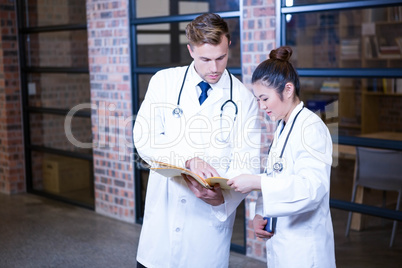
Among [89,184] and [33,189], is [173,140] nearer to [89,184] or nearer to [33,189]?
[89,184]

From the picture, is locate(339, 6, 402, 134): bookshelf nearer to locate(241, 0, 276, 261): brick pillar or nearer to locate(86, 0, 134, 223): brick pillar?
locate(86, 0, 134, 223): brick pillar

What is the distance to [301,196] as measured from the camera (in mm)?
1928

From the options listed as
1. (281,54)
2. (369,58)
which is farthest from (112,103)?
(369,58)

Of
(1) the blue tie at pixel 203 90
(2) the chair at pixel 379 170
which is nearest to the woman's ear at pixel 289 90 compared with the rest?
(1) the blue tie at pixel 203 90

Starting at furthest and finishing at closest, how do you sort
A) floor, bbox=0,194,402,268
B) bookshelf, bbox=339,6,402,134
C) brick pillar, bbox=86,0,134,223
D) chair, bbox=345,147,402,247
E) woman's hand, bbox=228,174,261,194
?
bookshelf, bbox=339,6,402,134, brick pillar, bbox=86,0,134,223, floor, bbox=0,194,402,268, chair, bbox=345,147,402,247, woman's hand, bbox=228,174,261,194

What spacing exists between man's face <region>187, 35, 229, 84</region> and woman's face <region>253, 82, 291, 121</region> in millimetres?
333

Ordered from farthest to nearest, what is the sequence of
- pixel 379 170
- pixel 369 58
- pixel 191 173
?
pixel 369 58 → pixel 379 170 → pixel 191 173

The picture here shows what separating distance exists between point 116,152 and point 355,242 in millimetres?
2291

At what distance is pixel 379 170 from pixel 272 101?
232 centimetres

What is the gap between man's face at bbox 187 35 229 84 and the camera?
2.36 metres

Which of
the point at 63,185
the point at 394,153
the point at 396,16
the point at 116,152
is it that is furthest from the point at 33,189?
the point at 396,16

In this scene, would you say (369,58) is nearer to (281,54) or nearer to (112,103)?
(112,103)

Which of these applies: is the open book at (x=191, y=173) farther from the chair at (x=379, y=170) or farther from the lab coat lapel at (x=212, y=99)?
the chair at (x=379, y=170)

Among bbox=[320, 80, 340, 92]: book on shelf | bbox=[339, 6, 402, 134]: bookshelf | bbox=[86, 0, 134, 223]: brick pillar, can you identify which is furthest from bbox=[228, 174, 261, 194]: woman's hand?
bbox=[320, 80, 340, 92]: book on shelf
